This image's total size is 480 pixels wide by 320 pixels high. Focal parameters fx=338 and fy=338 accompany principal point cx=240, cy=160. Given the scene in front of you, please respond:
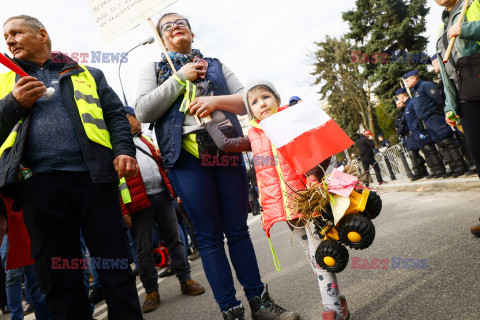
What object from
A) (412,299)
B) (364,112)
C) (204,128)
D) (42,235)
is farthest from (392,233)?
(364,112)

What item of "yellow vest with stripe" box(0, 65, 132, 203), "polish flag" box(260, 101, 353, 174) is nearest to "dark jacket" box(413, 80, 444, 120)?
"polish flag" box(260, 101, 353, 174)

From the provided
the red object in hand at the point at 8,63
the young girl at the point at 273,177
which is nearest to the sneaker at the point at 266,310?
the young girl at the point at 273,177

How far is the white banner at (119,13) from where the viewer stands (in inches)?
98.7

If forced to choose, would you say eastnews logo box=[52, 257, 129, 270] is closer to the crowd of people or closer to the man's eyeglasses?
the crowd of people

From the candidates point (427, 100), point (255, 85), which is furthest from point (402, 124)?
point (255, 85)

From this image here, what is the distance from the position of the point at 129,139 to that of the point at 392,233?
3.21m

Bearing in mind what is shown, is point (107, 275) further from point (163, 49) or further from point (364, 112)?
point (364, 112)

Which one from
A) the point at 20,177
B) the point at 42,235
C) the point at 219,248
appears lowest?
the point at 219,248

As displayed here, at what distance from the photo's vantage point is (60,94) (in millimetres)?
2143

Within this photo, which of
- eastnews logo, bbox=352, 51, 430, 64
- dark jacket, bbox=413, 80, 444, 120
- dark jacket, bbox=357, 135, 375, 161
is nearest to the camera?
dark jacket, bbox=413, 80, 444, 120

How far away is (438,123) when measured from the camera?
6.33 metres

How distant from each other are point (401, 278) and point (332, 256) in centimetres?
106

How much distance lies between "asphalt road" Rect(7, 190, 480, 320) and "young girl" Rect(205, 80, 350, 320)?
0.23 m

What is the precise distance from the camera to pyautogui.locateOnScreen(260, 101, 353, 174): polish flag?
6.61ft
